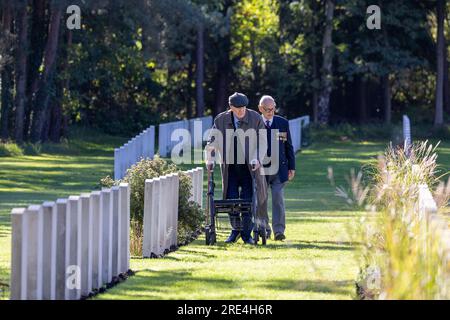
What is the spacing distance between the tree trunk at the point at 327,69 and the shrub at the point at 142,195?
40.0 m

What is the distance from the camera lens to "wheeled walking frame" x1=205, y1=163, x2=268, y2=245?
16.2 meters

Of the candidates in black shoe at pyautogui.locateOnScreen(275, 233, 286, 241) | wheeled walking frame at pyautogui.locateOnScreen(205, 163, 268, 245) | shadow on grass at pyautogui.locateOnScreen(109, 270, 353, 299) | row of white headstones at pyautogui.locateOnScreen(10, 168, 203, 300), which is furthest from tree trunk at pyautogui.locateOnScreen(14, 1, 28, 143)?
shadow on grass at pyautogui.locateOnScreen(109, 270, 353, 299)

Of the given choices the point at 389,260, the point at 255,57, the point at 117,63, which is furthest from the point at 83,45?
the point at 389,260

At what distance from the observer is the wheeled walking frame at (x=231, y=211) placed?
637 inches

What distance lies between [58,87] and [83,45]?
2590mm

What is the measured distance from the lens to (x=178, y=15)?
4475 centimetres

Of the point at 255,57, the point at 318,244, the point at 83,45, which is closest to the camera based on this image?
the point at 318,244

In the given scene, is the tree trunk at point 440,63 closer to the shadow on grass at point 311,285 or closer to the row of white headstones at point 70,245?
the row of white headstones at point 70,245

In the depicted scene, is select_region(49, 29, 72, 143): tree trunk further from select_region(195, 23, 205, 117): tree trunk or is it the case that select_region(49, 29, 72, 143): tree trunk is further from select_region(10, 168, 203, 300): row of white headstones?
select_region(10, 168, 203, 300): row of white headstones

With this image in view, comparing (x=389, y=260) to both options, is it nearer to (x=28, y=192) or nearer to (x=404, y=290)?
(x=404, y=290)

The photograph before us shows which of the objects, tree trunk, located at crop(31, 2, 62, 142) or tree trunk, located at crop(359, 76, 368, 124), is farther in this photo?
tree trunk, located at crop(359, 76, 368, 124)

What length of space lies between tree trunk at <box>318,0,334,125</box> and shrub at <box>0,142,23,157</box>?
19285mm

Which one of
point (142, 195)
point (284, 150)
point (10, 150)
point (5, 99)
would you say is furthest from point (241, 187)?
point (5, 99)
